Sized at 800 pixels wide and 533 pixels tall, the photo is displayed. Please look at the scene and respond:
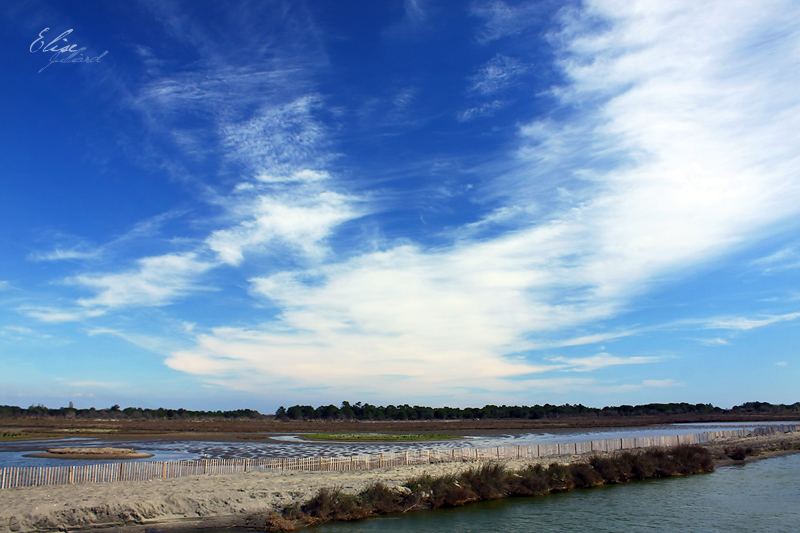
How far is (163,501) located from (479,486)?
18327mm

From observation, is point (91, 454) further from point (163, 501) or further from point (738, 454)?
point (738, 454)

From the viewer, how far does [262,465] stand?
35812 millimetres

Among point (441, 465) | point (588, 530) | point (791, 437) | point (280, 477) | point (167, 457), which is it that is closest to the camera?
point (588, 530)

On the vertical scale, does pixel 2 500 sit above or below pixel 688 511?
above

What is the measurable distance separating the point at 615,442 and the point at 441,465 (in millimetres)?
24009

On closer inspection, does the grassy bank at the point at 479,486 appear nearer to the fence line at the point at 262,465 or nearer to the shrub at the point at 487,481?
the shrub at the point at 487,481

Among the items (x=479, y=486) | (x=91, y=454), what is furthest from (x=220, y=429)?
(x=479, y=486)

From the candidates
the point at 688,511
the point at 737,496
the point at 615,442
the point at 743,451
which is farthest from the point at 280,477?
the point at 743,451

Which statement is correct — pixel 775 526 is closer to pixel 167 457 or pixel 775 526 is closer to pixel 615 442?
pixel 615 442

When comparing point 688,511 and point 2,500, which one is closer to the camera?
point 2,500

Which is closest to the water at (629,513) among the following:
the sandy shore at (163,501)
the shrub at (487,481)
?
the shrub at (487,481)

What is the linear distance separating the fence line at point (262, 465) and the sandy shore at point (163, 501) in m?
1.15

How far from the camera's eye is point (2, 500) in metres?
23.2

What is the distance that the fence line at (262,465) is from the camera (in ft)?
89.8
